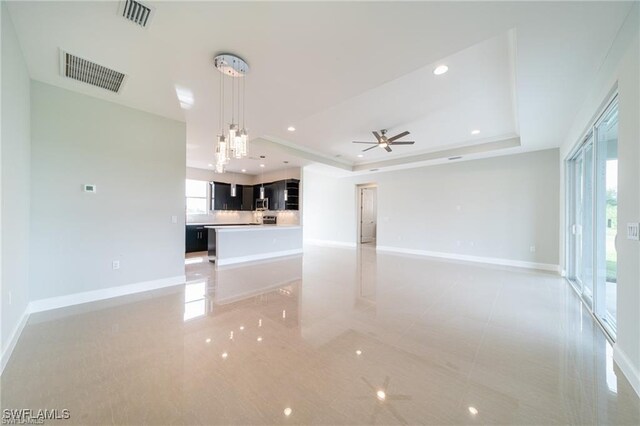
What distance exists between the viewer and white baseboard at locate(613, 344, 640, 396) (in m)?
1.70

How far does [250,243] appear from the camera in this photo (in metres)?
6.29

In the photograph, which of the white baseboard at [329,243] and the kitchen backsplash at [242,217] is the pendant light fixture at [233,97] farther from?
the white baseboard at [329,243]

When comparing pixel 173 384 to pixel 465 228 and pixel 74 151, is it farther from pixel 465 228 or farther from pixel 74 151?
pixel 465 228

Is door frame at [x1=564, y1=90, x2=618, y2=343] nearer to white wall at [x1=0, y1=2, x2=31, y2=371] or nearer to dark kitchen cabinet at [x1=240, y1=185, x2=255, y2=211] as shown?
white wall at [x1=0, y1=2, x2=31, y2=371]

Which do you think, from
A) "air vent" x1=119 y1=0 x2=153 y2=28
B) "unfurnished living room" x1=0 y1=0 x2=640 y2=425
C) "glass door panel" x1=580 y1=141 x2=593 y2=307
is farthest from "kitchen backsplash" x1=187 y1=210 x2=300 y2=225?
"glass door panel" x1=580 y1=141 x2=593 y2=307

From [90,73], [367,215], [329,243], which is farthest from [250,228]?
[367,215]

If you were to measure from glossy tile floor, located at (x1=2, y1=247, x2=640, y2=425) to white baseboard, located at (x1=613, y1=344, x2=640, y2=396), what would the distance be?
55 mm

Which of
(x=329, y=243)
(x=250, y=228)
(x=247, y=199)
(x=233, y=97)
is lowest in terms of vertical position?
(x=329, y=243)

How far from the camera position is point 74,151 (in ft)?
10.6

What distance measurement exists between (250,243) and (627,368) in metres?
6.06

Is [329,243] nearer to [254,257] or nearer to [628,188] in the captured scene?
[254,257]

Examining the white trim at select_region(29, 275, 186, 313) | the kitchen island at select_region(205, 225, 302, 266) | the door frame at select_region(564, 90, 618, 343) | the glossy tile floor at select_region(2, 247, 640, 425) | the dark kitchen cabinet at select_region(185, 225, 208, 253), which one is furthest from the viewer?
the dark kitchen cabinet at select_region(185, 225, 208, 253)

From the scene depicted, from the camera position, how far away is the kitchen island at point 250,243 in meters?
5.73

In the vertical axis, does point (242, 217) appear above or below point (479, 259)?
above
